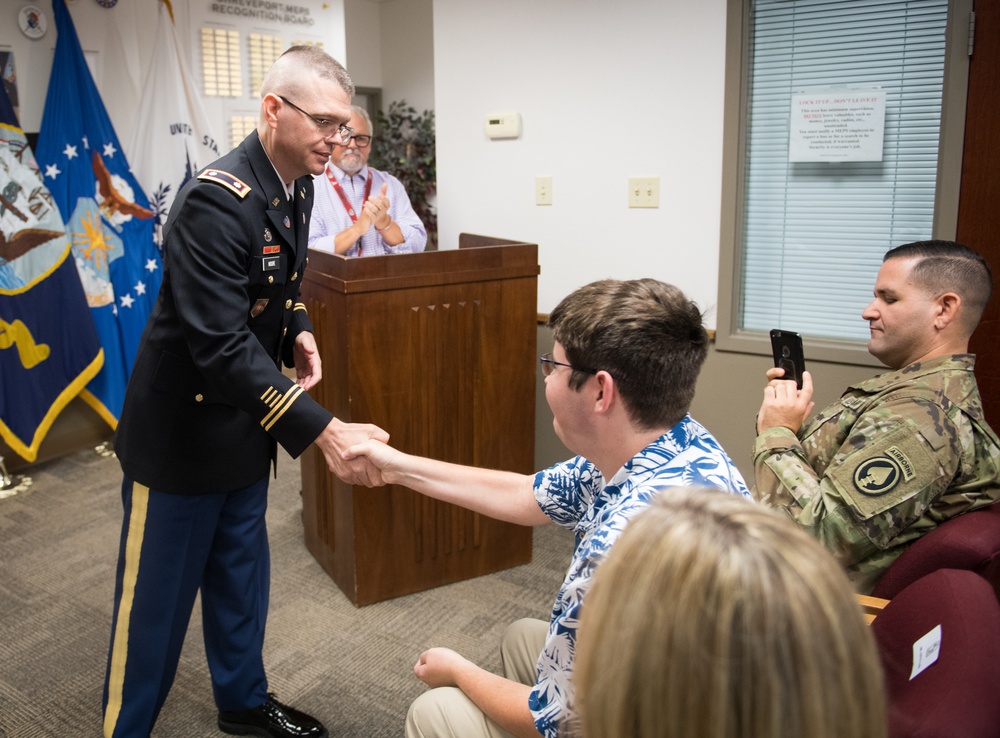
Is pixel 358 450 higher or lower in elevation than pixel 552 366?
lower

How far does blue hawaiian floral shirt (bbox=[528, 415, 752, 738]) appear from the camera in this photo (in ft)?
3.68

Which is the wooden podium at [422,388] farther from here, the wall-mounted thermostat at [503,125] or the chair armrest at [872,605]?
the chair armrest at [872,605]

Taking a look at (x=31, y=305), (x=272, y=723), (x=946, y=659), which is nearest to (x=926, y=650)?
(x=946, y=659)

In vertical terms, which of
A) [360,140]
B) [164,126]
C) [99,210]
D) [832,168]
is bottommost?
[99,210]

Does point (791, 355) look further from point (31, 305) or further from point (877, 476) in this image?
point (31, 305)

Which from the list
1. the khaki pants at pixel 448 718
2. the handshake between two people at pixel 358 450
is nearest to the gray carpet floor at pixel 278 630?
the handshake between two people at pixel 358 450

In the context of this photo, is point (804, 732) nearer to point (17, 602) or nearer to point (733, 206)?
point (733, 206)

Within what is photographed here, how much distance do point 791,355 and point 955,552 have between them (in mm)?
662

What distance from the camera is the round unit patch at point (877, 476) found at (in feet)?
5.46

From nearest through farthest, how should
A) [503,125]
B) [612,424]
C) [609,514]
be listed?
[609,514], [612,424], [503,125]

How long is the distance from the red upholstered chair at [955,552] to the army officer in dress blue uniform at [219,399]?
109 centimetres

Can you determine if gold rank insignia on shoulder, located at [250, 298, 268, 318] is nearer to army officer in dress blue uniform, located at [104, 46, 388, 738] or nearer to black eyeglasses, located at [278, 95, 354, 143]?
army officer in dress blue uniform, located at [104, 46, 388, 738]

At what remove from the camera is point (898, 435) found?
1694 millimetres

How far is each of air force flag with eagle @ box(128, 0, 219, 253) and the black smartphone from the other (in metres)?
3.51
